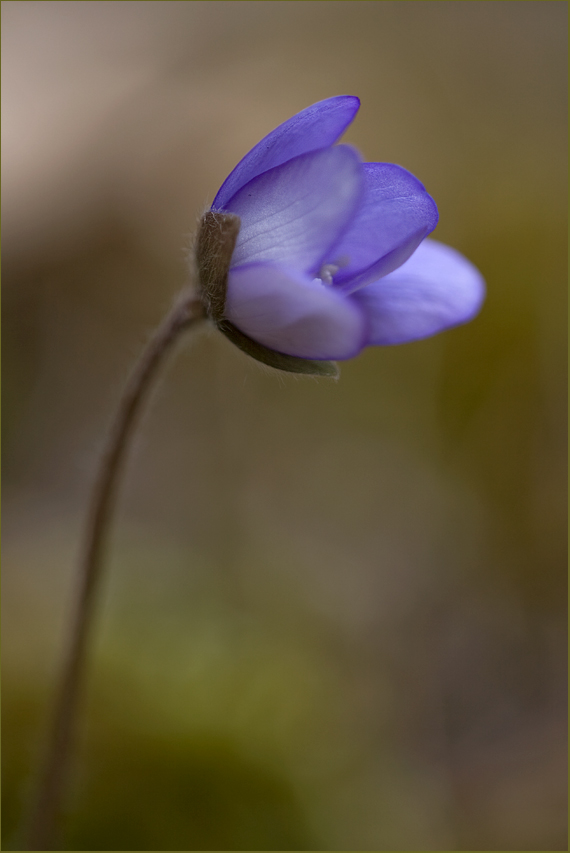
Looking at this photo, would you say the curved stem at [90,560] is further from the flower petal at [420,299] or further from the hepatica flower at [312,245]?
the flower petal at [420,299]

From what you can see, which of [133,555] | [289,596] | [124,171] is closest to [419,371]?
[289,596]

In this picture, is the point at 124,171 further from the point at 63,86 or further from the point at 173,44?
the point at 173,44

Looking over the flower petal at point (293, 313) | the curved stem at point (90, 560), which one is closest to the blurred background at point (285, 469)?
the curved stem at point (90, 560)

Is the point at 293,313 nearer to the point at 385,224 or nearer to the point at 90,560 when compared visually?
the point at 385,224

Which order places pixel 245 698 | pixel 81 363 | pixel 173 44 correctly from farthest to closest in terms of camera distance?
1. pixel 173 44
2. pixel 81 363
3. pixel 245 698

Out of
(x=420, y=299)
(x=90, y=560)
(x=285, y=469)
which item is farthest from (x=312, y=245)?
(x=285, y=469)

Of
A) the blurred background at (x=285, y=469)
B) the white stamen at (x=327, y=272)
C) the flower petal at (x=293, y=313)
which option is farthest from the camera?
the blurred background at (x=285, y=469)
